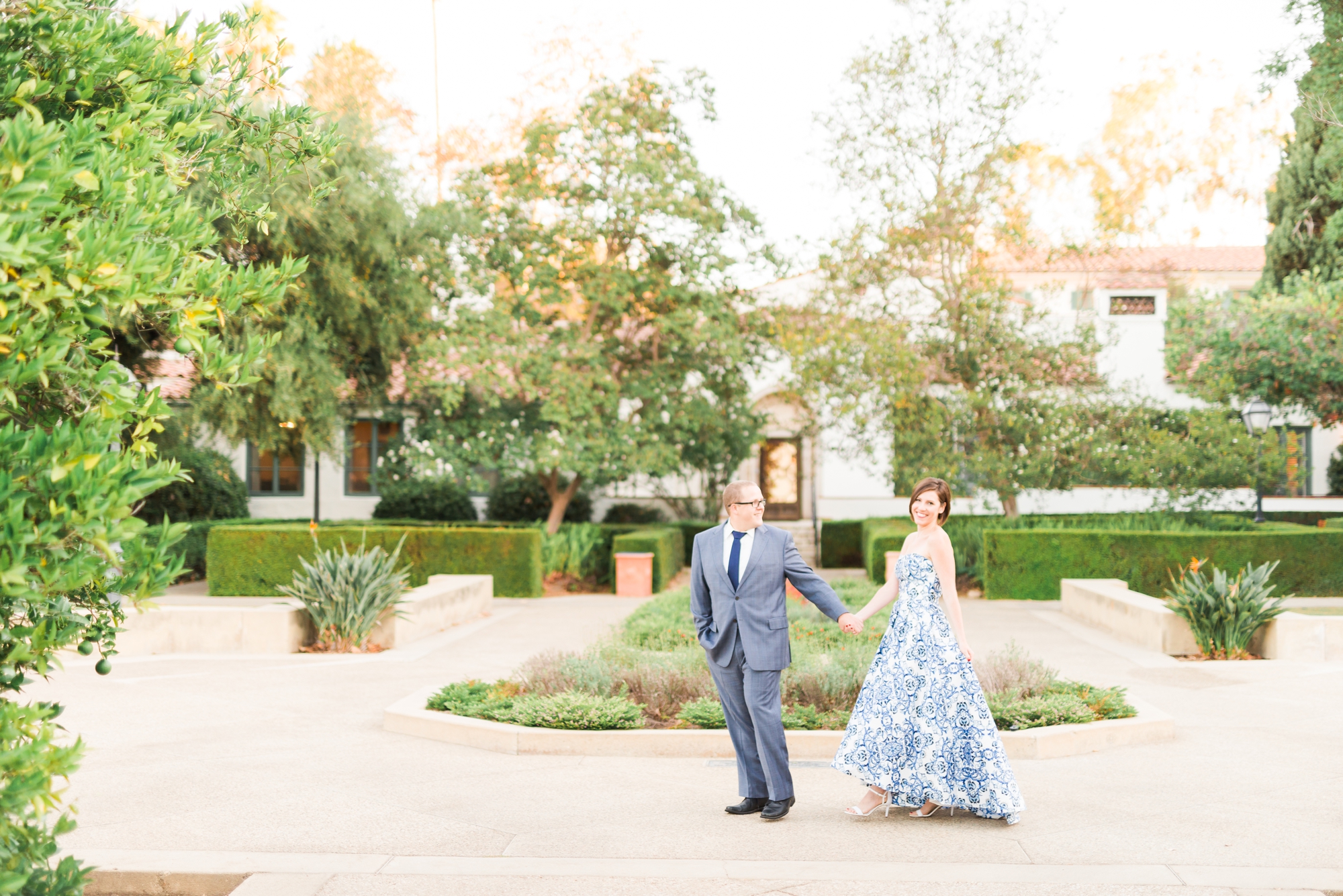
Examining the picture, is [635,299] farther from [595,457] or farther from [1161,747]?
[1161,747]

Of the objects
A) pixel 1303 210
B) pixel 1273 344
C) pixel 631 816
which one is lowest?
pixel 631 816

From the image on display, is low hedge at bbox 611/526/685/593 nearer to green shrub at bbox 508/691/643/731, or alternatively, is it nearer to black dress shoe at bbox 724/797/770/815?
green shrub at bbox 508/691/643/731

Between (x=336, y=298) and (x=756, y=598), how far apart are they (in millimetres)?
13773

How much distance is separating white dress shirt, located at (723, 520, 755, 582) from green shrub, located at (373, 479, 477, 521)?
63.8 feet

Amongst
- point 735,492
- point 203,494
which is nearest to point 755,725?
point 735,492

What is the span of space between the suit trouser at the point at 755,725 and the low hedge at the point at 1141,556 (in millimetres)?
11875

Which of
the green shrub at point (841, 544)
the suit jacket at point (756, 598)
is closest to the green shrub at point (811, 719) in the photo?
the suit jacket at point (756, 598)

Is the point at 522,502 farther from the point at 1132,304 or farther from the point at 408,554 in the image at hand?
the point at 1132,304

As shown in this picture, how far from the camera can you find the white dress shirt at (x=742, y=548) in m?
5.74

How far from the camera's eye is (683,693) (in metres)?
8.20

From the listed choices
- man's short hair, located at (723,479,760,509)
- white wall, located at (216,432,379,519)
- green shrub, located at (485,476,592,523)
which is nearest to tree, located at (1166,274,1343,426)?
man's short hair, located at (723,479,760,509)

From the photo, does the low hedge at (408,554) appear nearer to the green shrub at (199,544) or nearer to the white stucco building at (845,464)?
the green shrub at (199,544)

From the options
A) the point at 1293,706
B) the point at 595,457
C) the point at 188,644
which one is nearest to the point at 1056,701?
the point at 1293,706

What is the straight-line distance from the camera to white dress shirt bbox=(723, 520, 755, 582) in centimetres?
574
